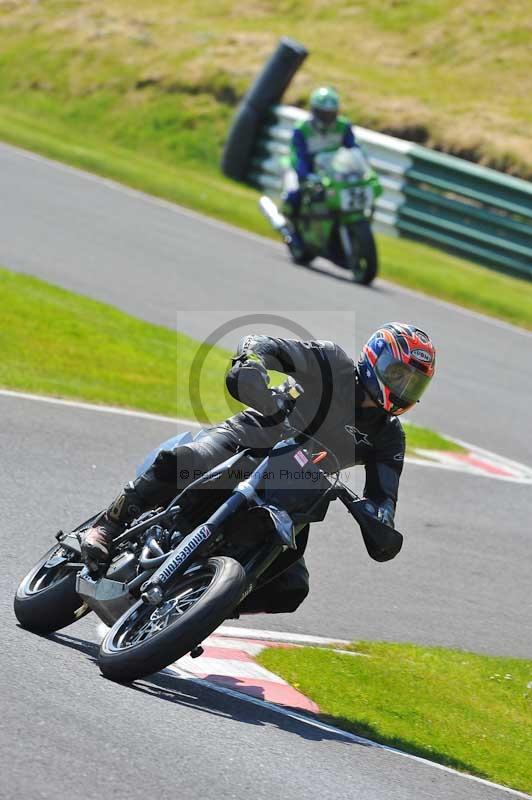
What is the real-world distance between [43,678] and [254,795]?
1047mm

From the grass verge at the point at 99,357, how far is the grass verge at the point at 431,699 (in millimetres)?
3579

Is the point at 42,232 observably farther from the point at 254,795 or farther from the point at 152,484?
the point at 254,795

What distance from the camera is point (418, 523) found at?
9.73 metres

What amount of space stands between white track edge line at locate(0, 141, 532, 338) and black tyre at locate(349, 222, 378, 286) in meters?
0.73

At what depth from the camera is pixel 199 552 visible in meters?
5.57

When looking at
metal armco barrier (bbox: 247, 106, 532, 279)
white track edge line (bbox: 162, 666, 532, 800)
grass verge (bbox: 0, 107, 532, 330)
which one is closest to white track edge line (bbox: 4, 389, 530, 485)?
white track edge line (bbox: 162, 666, 532, 800)

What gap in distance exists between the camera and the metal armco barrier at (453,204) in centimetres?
2064

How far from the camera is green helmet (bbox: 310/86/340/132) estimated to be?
18219 mm

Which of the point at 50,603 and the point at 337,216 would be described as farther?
the point at 337,216

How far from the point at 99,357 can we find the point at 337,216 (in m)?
6.54

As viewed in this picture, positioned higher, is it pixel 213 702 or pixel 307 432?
pixel 307 432

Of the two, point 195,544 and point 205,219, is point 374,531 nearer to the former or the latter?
point 195,544

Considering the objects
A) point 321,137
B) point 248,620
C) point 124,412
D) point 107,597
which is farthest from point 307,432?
point 321,137

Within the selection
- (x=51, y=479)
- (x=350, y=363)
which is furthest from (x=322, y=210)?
(x=350, y=363)
